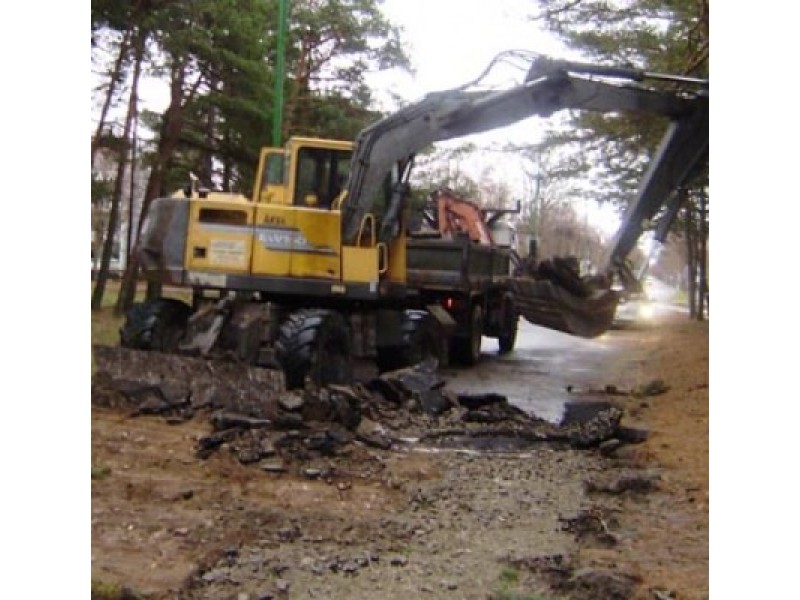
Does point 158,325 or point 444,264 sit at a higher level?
point 444,264

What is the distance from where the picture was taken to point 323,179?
5.25 meters

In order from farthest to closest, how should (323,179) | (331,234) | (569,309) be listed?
(569,309), (323,179), (331,234)

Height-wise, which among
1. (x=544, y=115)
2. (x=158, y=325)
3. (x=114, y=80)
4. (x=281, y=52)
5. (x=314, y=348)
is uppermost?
(x=544, y=115)

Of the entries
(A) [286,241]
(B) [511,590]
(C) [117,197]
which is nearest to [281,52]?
(C) [117,197]

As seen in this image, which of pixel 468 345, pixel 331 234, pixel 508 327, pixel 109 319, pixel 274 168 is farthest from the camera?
pixel 508 327

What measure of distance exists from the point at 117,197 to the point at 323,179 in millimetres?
2892

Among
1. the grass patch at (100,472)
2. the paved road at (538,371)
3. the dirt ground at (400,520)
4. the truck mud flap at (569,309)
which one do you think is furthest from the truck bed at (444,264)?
the grass patch at (100,472)

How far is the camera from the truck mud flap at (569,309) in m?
5.29

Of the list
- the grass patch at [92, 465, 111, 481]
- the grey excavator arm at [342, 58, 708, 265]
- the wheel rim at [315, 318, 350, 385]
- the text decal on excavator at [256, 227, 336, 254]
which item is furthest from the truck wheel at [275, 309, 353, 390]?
the grass patch at [92, 465, 111, 481]

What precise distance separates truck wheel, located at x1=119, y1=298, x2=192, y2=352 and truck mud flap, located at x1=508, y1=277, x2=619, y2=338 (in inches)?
86.3

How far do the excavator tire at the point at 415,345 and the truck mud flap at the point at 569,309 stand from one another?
0.79m

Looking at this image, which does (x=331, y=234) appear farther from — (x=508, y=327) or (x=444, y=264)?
(x=508, y=327)

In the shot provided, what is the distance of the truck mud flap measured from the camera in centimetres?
529

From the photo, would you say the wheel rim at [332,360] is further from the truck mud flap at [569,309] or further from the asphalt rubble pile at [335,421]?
the truck mud flap at [569,309]
